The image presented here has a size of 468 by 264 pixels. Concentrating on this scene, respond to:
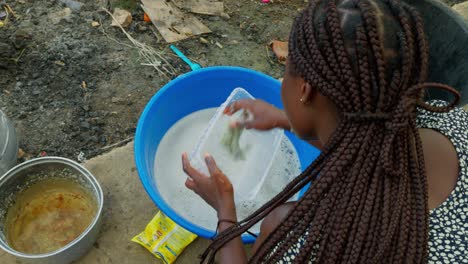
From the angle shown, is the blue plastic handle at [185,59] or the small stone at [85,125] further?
the blue plastic handle at [185,59]

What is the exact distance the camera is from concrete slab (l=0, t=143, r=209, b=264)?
70.4 inches

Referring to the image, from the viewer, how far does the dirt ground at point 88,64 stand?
7.35 feet

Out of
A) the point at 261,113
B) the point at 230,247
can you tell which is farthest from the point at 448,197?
the point at 261,113

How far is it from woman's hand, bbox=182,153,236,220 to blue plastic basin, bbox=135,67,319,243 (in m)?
0.25

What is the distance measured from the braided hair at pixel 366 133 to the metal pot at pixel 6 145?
1.29m

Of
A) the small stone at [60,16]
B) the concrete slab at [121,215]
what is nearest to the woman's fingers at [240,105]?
the concrete slab at [121,215]

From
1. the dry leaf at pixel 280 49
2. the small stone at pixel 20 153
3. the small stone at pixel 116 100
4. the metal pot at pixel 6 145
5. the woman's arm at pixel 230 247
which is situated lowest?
the small stone at pixel 20 153

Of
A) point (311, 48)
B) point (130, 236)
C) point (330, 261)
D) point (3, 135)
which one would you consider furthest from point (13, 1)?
point (330, 261)

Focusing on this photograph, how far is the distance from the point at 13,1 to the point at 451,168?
264 cm

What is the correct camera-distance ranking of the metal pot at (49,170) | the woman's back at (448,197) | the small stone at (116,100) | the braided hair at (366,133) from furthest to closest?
the small stone at (116,100), the metal pot at (49,170), the woman's back at (448,197), the braided hair at (366,133)

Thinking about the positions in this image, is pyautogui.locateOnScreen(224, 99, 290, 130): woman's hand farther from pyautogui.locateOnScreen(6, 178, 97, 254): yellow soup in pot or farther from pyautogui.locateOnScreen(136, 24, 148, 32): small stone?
pyautogui.locateOnScreen(136, 24, 148, 32): small stone

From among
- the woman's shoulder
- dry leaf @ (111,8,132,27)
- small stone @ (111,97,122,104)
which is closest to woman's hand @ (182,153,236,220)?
the woman's shoulder

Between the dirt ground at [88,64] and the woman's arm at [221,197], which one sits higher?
the woman's arm at [221,197]

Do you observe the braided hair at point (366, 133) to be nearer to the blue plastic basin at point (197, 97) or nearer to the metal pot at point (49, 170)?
the blue plastic basin at point (197, 97)
